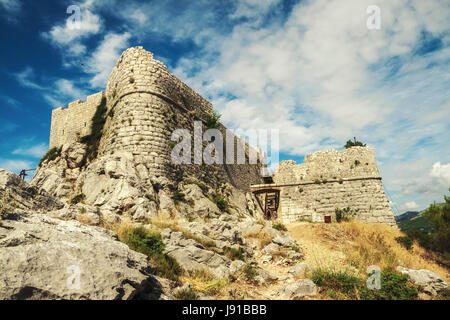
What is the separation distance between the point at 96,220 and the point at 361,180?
67.7ft

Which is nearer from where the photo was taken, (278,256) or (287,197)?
(278,256)

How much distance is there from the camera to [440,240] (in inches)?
441

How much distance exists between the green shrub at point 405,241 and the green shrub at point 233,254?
25.1 ft

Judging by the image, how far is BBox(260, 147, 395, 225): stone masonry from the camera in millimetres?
20406

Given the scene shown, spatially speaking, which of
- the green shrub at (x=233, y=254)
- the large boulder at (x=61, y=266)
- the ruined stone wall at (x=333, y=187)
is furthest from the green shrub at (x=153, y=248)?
the ruined stone wall at (x=333, y=187)

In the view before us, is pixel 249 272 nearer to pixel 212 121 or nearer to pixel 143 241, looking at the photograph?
pixel 143 241

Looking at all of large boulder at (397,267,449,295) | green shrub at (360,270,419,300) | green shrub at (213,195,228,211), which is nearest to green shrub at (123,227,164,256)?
green shrub at (360,270,419,300)

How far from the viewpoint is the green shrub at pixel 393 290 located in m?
5.58

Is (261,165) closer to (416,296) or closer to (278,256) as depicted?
(278,256)

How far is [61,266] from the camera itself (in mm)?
3469

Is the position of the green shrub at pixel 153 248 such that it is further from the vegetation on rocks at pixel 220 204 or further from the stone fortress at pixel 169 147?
the vegetation on rocks at pixel 220 204

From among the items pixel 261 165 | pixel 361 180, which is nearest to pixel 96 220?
pixel 361 180

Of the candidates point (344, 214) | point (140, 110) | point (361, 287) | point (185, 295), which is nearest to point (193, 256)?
point (185, 295)

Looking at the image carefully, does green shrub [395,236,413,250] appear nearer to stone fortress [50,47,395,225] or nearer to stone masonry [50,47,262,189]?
stone fortress [50,47,395,225]
